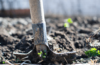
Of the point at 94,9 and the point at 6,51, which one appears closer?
the point at 6,51

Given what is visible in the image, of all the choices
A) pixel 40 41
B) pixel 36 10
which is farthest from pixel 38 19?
pixel 40 41

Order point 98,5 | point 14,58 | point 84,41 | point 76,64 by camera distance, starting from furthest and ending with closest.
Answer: point 98,5 → point 84,41 → point 14,58 → point 76,64

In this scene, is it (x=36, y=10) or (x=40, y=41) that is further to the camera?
(x=40, y=41)

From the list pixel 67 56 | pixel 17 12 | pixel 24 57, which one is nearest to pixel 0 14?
pixel 17 12

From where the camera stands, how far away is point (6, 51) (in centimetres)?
322

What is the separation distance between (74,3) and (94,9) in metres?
0.96

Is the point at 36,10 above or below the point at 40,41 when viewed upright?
above

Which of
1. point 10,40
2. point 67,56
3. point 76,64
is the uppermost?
point 10,40

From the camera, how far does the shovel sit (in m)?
2.46

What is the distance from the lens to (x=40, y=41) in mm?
2621

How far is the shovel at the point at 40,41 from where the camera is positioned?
2.46 meters

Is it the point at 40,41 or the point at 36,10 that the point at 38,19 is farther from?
the point at 40,41

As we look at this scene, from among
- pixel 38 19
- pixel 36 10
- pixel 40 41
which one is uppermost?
pixel 36 10

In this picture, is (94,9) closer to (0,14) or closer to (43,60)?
(43,60)
